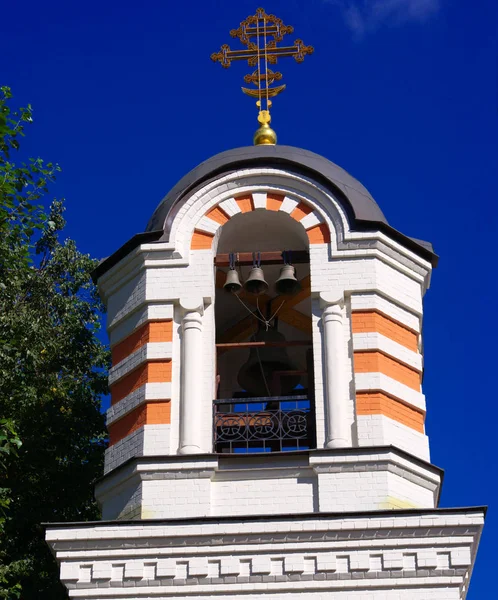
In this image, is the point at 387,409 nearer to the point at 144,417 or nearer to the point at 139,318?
the point at 144,417

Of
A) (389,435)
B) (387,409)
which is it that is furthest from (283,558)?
(387,409)

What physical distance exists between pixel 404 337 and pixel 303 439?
1.63 meters

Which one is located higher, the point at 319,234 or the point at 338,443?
the point at 319,234

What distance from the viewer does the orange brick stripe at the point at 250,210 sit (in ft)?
52.5

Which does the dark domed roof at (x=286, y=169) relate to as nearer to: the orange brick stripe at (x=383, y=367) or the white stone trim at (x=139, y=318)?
the white stone trim at (x=139, y=318)

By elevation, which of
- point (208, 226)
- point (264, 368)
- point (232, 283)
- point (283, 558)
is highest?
point (208, 226)

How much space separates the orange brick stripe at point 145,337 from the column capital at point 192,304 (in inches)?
8.7

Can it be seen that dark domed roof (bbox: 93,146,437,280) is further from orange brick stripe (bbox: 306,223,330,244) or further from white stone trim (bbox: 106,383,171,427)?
white stone trim (bbox: 106,383,171,427)

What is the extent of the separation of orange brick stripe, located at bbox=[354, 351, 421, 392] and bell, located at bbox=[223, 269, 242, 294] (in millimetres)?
1813

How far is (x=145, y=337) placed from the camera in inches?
610

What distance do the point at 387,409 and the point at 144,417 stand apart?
2551mm

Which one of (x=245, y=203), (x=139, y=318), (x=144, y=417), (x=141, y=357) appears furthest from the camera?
(x=245, y=203)

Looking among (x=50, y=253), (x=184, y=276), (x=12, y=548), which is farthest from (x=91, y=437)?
(x=184, y=276)

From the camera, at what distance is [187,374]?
15086mm
